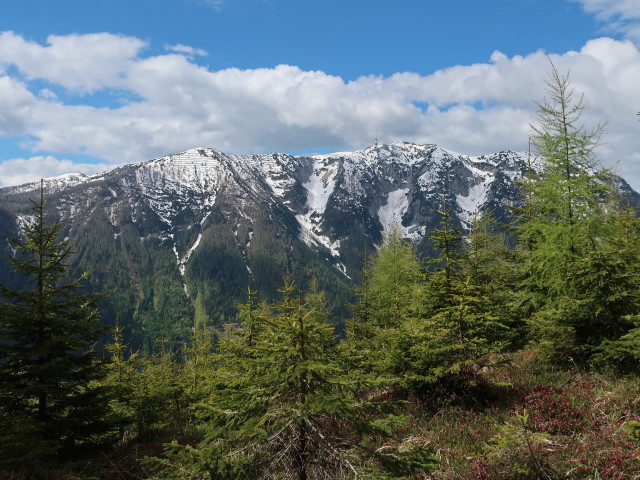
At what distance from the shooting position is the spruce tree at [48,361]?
1055 centimetres

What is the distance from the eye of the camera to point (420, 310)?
38.7ft

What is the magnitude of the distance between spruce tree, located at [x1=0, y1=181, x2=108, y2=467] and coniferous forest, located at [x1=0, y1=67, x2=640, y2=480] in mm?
53

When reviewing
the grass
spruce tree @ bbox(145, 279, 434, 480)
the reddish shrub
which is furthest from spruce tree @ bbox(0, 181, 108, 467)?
the reddish shrub

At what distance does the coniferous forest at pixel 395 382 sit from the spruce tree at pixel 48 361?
0.17 feet

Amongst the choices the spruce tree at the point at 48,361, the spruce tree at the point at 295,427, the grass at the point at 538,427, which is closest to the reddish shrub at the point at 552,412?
the grass at the point at 538,427

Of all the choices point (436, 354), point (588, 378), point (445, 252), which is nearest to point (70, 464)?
point (436, 354)

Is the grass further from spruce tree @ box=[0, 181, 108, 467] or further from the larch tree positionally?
spruce tree @ box=[0, 181, 108, 467]

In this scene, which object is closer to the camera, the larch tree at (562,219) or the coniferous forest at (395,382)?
the coniferous forest at (395,382)

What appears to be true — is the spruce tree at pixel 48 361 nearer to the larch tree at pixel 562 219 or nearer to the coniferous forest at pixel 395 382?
the coniferous forest at pixel 395 382

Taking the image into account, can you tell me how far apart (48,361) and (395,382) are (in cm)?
1087

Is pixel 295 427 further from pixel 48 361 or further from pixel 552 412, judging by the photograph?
pixel 48 361

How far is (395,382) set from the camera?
12.2m

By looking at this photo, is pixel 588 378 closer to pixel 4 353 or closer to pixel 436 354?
pixel 436 354

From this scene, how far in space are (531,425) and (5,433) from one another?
13066 mm
